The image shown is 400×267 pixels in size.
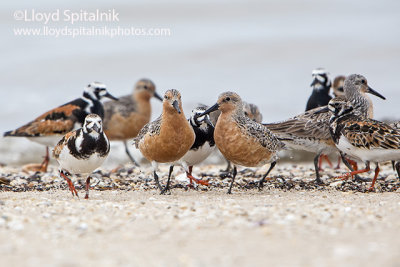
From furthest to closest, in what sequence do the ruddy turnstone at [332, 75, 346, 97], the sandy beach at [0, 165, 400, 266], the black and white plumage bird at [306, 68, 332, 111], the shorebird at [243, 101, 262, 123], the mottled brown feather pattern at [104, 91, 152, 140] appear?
the mottled brown feather pattern at [104, 91, 152, 140] < the ruddy turnstone at [332, 75, 346, 97] < the black and white plumage bird at [306, 68, 332, 111] < the shorebird at [243, 101, 262, 123] < the sandy beach at [0, 165, 400, 266]

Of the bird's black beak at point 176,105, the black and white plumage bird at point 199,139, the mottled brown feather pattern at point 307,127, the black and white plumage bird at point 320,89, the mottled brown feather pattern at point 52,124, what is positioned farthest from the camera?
the black and white plumage bird at point 320,89

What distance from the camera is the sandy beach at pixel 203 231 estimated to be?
405 cm

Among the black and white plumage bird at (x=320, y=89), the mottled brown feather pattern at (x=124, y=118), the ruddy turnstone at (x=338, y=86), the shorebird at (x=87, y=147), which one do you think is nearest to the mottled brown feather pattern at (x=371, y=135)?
the shorebird at (x=87, y=147)

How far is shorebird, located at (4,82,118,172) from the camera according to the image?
10211 millimetres

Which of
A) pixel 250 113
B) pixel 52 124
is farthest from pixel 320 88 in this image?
pixel 52 124

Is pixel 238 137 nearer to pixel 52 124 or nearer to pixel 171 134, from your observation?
pixel 171 134

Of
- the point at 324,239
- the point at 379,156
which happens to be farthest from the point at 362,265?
the point at 379,156

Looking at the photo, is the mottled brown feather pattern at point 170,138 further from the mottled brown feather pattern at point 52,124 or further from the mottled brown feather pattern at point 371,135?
the mottled brown feather pattern at point 52,124

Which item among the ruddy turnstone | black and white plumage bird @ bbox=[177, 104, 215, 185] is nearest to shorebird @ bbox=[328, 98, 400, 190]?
black and white plumage bird @ bbox=[177, 104, 215, 185]

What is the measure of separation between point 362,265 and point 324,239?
73cm

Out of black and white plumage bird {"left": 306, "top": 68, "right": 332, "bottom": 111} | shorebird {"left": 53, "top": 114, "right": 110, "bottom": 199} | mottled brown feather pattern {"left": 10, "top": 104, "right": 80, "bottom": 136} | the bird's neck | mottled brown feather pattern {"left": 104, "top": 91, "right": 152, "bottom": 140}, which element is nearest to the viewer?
shorebird {"left": 53, "top": 114, "right": 110, "bottom": 199}

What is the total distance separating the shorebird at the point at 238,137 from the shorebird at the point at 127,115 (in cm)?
474

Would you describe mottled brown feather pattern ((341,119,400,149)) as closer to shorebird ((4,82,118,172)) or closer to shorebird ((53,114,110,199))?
shorebird ((53,114,110,199))

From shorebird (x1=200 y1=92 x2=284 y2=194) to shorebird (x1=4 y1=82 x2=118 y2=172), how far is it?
3743mm
